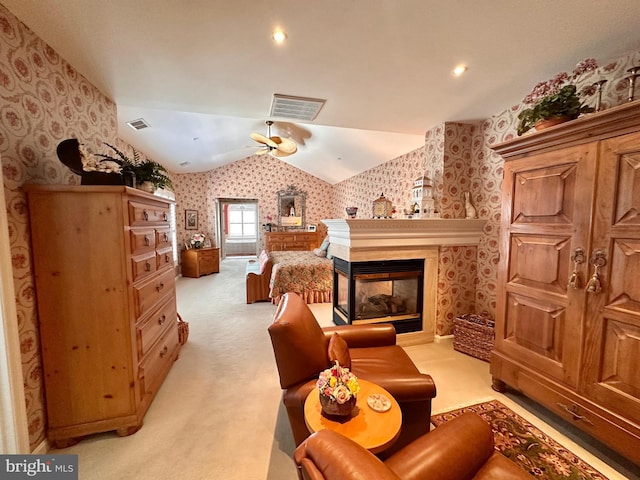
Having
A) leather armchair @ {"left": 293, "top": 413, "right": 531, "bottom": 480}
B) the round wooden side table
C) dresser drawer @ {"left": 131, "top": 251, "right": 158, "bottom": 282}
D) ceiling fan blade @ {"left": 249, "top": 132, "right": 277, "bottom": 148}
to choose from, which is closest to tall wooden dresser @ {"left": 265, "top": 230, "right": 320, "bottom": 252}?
ceiling fan blade @ {"left": 249, "top": 132, "right": 277, "bottom": 148}

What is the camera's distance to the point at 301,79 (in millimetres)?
2160

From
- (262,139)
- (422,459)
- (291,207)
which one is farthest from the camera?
(291,207)

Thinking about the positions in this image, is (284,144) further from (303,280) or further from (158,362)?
(158,362)

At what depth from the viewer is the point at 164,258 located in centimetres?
243

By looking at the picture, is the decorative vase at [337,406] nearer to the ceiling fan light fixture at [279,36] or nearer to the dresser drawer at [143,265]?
the dresser drawer at [143,265]

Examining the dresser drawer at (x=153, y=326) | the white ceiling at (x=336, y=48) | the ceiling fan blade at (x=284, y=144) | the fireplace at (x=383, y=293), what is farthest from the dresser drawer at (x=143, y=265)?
the ceiling fan blade at (x=284, y=144)

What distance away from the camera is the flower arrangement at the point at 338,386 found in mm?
1185

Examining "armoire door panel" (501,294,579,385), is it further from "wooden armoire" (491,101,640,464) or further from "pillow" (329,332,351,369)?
"pillow" (329,332,351,369)

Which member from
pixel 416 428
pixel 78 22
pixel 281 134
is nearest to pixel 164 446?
pixel 416 428

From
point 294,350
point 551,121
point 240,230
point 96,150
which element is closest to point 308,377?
point 294,350

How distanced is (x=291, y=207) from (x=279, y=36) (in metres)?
6.67

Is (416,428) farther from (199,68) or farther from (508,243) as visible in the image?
(199,68)

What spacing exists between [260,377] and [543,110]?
10.2 feet

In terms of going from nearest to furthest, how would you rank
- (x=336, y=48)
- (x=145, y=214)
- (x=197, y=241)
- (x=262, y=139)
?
(x=336, y=48), (x=145, y=214), (x=262, y=139), (x=197, y=241)
